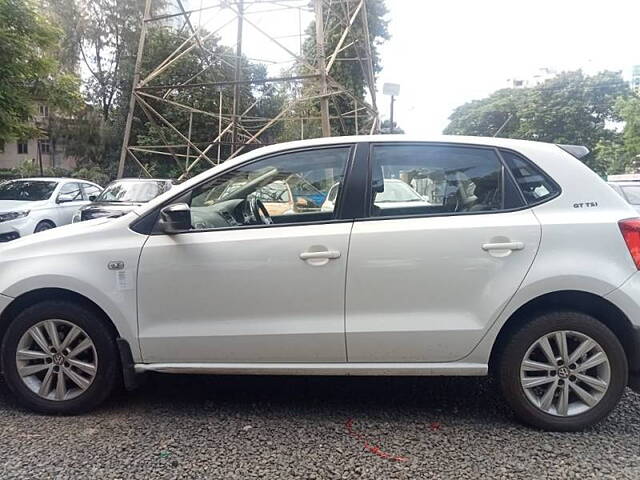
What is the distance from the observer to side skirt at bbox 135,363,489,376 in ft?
10.1

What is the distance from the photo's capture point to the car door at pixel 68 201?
10633mm

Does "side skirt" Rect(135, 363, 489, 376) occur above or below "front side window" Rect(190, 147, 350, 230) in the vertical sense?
below

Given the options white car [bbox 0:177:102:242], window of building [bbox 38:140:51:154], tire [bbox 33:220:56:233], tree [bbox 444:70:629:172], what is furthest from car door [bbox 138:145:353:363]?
window of building [bbox 38:140:51:154]

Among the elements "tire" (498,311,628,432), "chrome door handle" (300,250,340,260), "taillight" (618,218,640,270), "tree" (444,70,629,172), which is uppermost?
"tree" (444,70,629,172)

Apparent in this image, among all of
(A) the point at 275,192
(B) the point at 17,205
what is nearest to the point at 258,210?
(A) the point at 275,192

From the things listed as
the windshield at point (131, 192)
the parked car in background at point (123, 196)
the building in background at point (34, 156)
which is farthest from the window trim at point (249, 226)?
the building in background at point (34, 156)

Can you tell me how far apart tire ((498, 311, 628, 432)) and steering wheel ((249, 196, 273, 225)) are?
1.67 meters

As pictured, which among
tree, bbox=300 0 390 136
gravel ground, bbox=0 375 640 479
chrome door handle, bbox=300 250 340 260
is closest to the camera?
gravel ground, bbox=0 375 640 479

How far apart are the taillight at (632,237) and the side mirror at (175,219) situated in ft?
8.18

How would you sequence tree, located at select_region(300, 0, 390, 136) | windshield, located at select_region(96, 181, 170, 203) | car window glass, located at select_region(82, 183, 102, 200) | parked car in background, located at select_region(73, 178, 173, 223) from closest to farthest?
parked car in background, located at select_region(73, 178, 173, 223) < windshield, located at select_region(96, 181, 170, 203) < car window glass, located at select_region(82, 183, 102, 200) < tree, located at select_region(300, 0, 390, 136)

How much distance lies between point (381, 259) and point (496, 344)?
866mm

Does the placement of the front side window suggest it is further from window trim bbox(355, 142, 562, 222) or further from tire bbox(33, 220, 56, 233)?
tire bbox(33, 220, 56, 233)

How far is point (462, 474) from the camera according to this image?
8.66ft

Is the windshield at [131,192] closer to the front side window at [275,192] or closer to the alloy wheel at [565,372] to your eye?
the front side window at [275,192]
